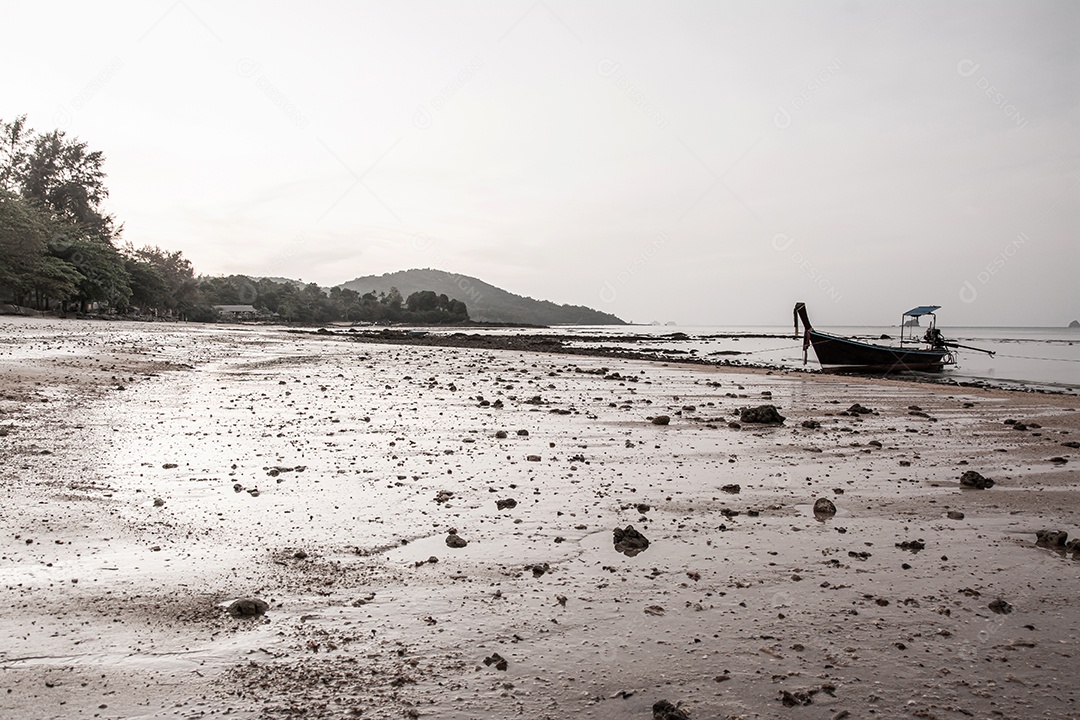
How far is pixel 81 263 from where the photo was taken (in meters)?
58.5

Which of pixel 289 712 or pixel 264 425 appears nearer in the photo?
pixel 289 712

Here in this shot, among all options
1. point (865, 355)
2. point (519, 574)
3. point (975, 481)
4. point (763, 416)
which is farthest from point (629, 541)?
point (865, 355)

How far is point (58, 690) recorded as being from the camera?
2.70 metres

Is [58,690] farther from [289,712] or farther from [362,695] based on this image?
[362,695]

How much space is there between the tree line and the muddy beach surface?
178ft

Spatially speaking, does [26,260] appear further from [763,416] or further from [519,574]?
[519,574]

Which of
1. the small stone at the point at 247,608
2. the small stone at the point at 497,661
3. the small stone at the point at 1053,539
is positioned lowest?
the small stone at the point at 497,661

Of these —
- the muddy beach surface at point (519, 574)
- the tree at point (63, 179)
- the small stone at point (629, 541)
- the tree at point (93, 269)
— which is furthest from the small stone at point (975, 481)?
the tree at point (63, 179)

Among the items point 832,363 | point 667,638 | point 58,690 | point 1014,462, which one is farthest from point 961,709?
point 832,363

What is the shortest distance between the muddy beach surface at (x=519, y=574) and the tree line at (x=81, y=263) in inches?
2137

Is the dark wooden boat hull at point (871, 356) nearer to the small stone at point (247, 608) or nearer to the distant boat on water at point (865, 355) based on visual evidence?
the distant boat on water at point (865, 355)

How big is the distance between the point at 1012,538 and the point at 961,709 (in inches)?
126

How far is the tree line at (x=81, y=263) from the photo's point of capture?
168ft

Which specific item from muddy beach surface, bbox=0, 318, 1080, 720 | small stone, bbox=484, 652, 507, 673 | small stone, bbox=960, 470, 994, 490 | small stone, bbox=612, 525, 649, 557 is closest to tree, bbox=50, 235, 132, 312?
muddy beach surface, bbox=0, 318, 1080, 720
